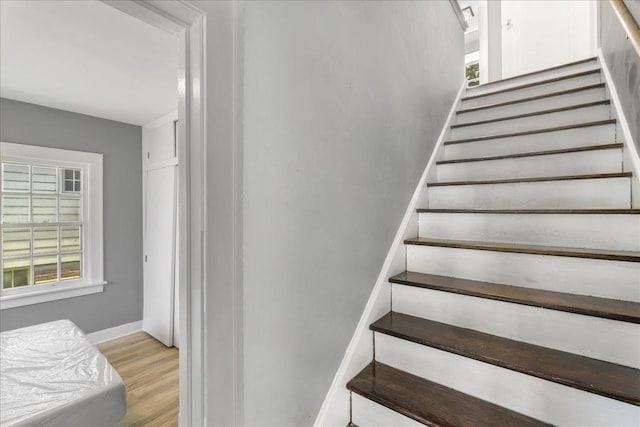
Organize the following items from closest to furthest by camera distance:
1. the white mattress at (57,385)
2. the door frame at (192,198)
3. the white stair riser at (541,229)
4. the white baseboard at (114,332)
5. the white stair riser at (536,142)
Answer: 1. the door frame at (192,198)
2. the white stair riser at (541,229)
3. the white mattress at (57,385)
4. the white stair riser at (536,142)
5. the white baseboard at (114,332)

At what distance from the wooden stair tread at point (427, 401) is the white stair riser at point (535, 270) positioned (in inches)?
21.8

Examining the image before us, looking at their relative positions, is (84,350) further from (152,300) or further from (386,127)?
(386,127)

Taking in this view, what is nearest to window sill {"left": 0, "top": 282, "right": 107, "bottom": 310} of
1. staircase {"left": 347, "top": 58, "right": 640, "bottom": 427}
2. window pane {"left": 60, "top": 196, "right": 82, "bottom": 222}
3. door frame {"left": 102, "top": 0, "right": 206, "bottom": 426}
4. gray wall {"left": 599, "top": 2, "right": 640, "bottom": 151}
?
window pane {"left": 60, "top": 196, "right": 82, "bottom": 222}

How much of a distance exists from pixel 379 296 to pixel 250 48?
1.16 m

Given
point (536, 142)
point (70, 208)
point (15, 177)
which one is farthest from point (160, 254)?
point (536, 142)

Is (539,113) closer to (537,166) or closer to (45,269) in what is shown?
(537,166)

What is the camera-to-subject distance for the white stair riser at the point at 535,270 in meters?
1.15

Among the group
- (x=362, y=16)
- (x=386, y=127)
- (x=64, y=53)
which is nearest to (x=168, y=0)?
(x=362, y=16)

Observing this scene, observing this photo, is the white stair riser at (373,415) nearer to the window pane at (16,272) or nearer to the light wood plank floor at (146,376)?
the light wood plank floor at (146,376)

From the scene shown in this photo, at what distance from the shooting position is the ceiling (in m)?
1.59

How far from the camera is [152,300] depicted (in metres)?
3.48

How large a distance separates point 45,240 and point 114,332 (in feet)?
4.06

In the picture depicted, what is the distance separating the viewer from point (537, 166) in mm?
1802

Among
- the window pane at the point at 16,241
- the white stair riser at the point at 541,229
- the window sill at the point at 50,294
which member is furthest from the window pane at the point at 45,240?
the white stair riser at the point at 541,229
